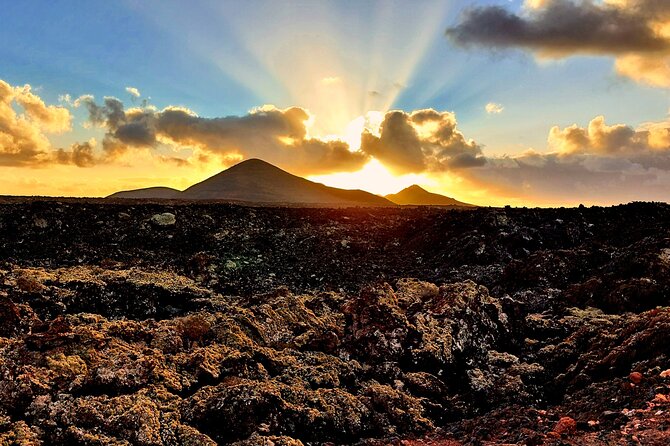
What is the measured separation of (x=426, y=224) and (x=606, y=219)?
10.0m

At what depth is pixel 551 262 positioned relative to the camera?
63.0 feet

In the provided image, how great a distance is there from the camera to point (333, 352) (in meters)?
11.5

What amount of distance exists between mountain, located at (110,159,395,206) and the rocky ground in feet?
270

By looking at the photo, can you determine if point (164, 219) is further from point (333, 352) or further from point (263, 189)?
point (263, 189)

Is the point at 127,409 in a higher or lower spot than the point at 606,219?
lower

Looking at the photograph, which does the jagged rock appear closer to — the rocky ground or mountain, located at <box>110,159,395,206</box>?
the rocky ground

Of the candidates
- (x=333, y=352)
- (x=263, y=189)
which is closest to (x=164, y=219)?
(x=333, y=352)

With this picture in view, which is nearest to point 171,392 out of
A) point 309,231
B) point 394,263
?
point 394,263

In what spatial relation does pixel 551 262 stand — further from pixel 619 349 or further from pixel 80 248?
pixel 80 248

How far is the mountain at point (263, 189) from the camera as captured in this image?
105750 millimetres

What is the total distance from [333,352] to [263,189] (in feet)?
332

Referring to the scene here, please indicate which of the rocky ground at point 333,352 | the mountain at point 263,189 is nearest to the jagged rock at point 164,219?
the rocky ground at point 333,352

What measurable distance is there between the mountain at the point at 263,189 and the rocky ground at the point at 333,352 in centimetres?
8222

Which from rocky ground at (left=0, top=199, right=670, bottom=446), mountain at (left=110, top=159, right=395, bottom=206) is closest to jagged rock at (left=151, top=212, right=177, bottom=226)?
rocky ground at (left=0, top=199, right=670, bottom=446)
